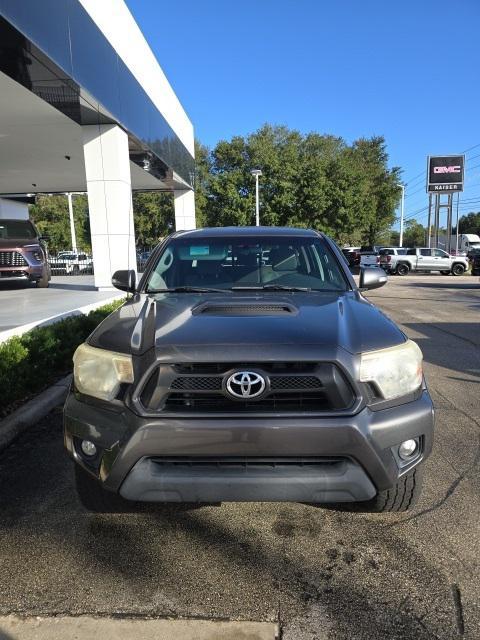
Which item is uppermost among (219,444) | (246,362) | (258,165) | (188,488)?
(258,165)

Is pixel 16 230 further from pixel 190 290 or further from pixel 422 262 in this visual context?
pixel 422 262

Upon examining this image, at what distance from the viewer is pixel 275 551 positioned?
2.63m

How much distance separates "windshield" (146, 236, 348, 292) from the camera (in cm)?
367

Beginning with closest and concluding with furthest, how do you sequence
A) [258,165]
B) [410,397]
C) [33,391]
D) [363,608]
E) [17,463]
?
[363,608] < [410,397] < [17,463] < [33,391] < [258,165]

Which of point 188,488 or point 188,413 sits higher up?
point 188,413

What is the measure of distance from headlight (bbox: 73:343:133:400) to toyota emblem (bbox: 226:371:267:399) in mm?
502

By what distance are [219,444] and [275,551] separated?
824 mm

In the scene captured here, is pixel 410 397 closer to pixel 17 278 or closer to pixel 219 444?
pixel 219 444

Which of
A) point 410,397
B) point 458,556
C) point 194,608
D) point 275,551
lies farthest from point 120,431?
point 458,556

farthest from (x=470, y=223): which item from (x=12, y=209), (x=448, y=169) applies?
(x=12, y=209)

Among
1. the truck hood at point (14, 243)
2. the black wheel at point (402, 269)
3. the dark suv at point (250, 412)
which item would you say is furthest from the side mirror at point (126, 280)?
the black wheel at point (402, 269)

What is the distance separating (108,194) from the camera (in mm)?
11914

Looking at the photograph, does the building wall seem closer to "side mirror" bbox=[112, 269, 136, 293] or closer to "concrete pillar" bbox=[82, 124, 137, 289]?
"concrete pillar" bbox=[82, 124, 137, 289]

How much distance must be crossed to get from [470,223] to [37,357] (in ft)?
389
